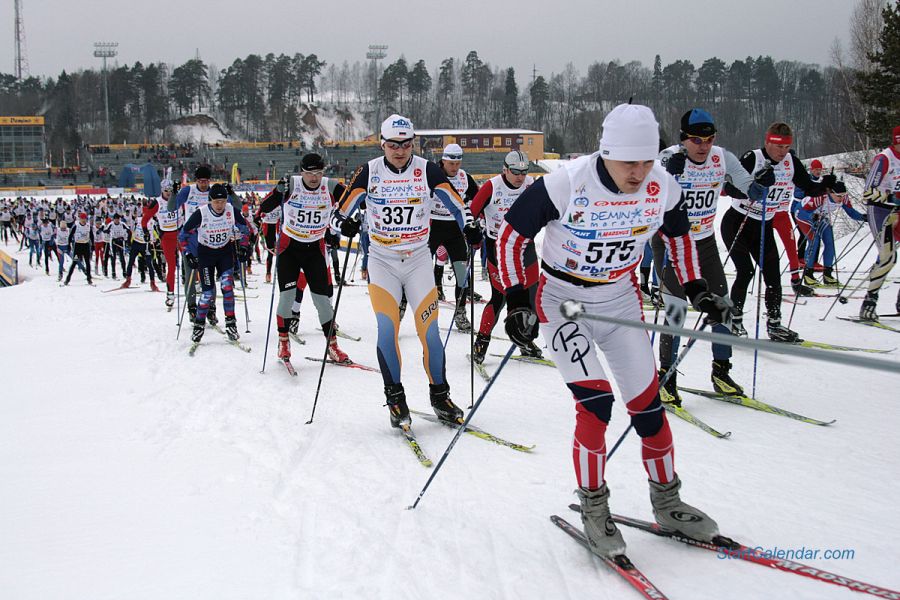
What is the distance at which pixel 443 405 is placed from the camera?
203 inches

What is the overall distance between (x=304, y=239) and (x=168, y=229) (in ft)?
19.6

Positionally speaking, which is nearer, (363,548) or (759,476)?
(363,548)

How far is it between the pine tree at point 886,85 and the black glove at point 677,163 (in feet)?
72.0

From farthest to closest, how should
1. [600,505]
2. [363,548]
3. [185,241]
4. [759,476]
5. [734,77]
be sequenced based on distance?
[734,77] < [185,241] < [759,476] < [363,548] < [600,505]

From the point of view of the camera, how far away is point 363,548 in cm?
313

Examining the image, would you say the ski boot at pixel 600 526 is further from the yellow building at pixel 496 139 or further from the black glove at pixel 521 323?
the yellow building at pixel 496 139

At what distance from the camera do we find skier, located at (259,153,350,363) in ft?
23.6

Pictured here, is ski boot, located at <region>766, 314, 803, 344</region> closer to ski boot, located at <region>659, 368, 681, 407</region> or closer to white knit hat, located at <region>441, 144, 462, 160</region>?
ski boot, located at <region>659, 368, 681, 407</region>

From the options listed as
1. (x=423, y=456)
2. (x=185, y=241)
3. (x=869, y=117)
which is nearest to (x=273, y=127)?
(x=869, y=117)

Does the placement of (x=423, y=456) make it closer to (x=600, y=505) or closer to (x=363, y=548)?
(x=363, y=548)

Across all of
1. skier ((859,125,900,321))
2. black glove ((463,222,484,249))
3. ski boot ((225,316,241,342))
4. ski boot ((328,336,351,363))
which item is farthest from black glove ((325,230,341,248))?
skier ((859,125,900,321))

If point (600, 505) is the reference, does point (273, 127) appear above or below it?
above

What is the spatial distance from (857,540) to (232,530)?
10.3ft

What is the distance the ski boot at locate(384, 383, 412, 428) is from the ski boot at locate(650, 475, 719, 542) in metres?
2.26
